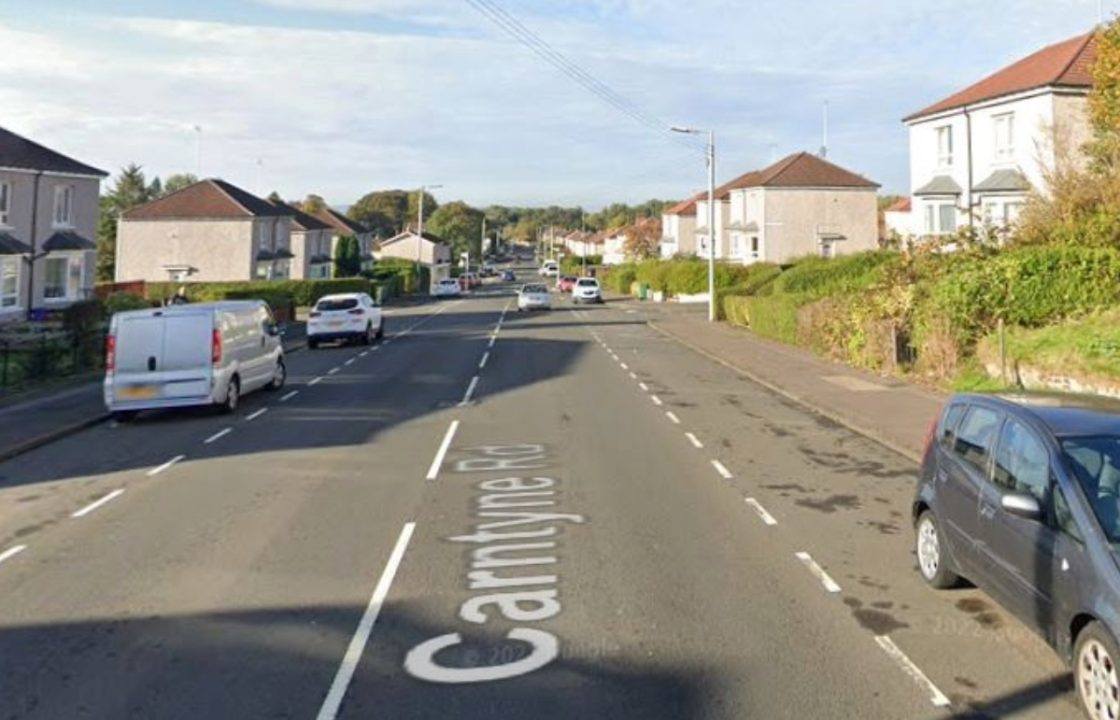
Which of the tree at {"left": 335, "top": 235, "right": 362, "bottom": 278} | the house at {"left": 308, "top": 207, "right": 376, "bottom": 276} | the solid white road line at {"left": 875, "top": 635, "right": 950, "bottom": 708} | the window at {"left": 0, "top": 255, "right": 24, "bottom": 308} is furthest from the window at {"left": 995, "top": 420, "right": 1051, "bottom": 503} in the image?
the house at {"left": 308, "top": 207, "right": 376, "bottom": 276}

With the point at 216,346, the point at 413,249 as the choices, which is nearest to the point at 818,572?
the point at 216,346

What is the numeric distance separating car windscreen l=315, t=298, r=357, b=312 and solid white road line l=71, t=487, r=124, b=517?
20584 mm

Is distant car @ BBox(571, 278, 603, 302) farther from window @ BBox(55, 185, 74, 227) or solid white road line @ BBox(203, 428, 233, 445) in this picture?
solid white road line @ BBox(203, 428, 233, 445)

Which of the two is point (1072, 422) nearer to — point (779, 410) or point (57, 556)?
point (57, 556)

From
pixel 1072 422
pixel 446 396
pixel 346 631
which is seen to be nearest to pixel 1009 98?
pixel 446 396

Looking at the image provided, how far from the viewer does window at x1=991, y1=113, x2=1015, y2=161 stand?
37.6 meters

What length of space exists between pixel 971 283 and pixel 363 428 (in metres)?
12.3

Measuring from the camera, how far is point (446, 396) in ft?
61.5

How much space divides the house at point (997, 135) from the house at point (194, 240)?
126 ft

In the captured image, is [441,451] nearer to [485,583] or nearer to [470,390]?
[485,583]

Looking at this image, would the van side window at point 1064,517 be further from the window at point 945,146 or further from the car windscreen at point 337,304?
the window at point 945,146

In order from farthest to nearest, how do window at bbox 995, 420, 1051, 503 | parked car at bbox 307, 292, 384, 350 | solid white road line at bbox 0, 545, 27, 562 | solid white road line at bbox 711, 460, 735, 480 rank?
1. parked car at bbox 307, 292, 384, 350
2. solid white road line at bbox 711, 460, 735, 480
3. solid white road line at bbox 0, 545, 27, 562
4. window at bbox 995, 420, 1051, 503

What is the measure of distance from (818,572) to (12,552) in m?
6.89

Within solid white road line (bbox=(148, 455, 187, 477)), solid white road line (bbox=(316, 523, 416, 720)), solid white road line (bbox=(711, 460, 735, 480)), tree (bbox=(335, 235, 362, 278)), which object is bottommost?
solid white road line (bbox=(316, 523, 416, 720))
